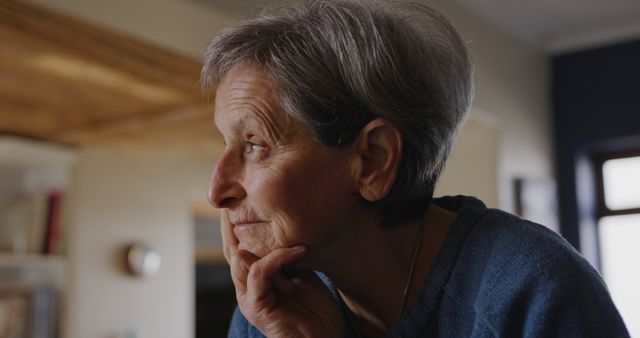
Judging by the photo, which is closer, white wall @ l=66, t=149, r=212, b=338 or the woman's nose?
the woman's nose

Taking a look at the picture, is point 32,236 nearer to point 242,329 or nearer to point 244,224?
point 242,329

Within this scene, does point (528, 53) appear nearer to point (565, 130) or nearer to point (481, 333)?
point (565, 130)

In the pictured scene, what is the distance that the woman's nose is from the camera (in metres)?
0.99

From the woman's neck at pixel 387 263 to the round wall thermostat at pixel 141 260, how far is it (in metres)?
3.00

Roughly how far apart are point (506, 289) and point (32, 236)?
3.17 meters

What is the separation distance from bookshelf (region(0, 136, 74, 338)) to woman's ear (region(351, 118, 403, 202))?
2.88 metres

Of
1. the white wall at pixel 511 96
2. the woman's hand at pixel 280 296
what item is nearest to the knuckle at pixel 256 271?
the woman's hand at pixel 280 296

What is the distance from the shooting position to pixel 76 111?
9.82 ft

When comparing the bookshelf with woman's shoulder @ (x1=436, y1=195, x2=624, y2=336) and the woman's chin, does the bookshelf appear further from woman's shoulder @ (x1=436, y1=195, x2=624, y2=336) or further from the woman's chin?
woman's shoulder @ (x1=436, y1=195, x2=624, y2=336)

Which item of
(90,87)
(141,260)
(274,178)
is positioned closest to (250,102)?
(274,178)

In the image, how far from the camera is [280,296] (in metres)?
1.07

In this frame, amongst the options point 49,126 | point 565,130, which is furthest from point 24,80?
point 565,130

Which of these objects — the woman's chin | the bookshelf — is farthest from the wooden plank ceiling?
the woman's chin

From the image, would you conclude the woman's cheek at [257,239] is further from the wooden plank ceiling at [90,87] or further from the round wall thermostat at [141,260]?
the round wall thermostat at [141,260]
